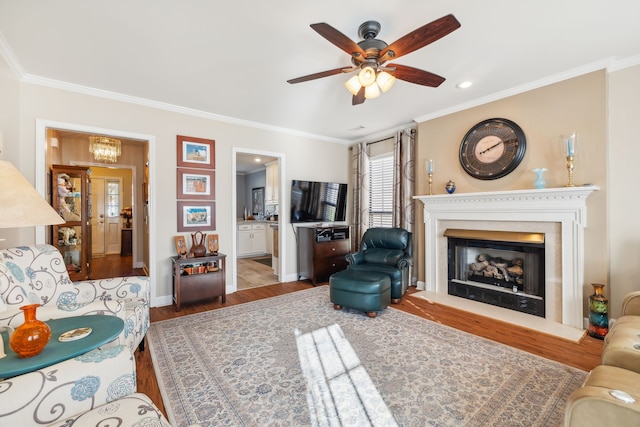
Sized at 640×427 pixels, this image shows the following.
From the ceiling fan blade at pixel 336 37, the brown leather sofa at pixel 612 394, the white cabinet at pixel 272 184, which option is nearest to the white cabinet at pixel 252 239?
the white cabinet at pixel 272 184

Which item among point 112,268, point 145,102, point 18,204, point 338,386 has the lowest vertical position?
point 338,386

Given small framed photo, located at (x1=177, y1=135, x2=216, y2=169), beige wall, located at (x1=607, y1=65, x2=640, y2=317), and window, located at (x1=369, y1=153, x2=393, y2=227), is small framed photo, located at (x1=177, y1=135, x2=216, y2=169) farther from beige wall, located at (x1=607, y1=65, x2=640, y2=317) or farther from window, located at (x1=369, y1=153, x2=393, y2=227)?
beige wall, located at (x1=607, y1=65, x2=640, y2=317)

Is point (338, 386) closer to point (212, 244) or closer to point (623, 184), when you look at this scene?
point (212, 244)

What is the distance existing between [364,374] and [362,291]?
3.68 feet

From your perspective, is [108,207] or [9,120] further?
[108,207]

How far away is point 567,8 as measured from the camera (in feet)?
6.40

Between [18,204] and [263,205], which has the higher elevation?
[263,205]

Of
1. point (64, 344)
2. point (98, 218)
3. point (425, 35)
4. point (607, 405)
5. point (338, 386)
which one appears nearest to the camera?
point (607, 405)

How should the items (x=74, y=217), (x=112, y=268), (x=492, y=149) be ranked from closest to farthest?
→ (x=492, y=149) → (x=74, y=217) → (x=112, y=268)

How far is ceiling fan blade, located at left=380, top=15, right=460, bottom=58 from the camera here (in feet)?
5.35

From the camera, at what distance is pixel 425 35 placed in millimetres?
1779

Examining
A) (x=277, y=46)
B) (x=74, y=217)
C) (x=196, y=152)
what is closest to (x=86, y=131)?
(x=196, y=152)

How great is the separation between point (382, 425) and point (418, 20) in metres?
2.72

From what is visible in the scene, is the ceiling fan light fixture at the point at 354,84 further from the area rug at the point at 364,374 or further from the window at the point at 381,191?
the window at the point at 381,191
